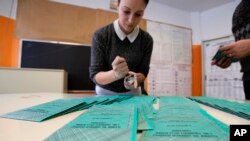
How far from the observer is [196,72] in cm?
314

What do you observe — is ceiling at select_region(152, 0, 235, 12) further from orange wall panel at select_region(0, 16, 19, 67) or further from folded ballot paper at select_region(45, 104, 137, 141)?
folded ballot paper at select_region(45, 104, 137, 141)

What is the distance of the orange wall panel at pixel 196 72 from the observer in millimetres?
3121

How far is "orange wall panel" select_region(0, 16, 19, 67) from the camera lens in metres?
1.94

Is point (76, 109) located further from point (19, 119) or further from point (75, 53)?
point (75, 53)

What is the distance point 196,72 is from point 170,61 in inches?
24.5

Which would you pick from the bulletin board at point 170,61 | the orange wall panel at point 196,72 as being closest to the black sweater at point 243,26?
the bulletin board at point 170,61

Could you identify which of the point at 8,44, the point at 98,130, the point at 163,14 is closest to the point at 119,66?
the point at 98,130

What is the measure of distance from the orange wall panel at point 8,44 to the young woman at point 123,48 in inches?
59.8

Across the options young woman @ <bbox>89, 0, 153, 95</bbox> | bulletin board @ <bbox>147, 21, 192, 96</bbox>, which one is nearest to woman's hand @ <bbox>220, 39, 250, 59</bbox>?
young woman @ <bbox>89, 0, 153, 95</bbox>

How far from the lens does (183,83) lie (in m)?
3.00

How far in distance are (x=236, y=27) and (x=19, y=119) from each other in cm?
126

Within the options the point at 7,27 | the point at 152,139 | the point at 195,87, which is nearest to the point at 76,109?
the point at 152,139

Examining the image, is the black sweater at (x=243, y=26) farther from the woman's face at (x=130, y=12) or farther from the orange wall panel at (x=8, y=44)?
the orange wall panel at (x=8, y=44)

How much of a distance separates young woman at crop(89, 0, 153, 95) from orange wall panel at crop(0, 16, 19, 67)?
152 centimetres
